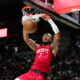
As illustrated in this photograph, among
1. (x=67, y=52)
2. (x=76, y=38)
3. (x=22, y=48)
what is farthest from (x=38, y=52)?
(x=22, y=48)

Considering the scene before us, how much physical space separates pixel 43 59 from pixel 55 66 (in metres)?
5.86

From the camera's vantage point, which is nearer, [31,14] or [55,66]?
[31,14]

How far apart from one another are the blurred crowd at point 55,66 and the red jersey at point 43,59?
358cm

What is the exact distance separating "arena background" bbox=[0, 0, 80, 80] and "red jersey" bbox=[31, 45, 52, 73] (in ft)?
14.0

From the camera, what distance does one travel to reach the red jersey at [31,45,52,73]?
3.79m

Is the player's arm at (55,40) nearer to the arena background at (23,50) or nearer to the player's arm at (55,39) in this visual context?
the player's arm at (55,39)

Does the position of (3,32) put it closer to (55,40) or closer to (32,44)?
(32,44)

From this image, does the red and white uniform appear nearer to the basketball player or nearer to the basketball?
the basketball player

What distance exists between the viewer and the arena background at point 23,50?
9170 millimetres

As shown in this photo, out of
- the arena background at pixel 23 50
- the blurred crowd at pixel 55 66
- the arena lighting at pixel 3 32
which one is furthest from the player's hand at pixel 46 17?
the arena lighting at pixel 3 32

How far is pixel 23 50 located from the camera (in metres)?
13.6

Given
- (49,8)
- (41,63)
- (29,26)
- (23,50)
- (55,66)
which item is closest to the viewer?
(41,63)

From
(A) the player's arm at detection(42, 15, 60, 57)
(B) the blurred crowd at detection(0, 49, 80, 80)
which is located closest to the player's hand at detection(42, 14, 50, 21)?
(A) the player's arm at detection(42, 15, 60, 57)

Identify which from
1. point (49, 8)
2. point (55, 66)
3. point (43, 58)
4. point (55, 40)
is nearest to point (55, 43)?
point (55, 40)
